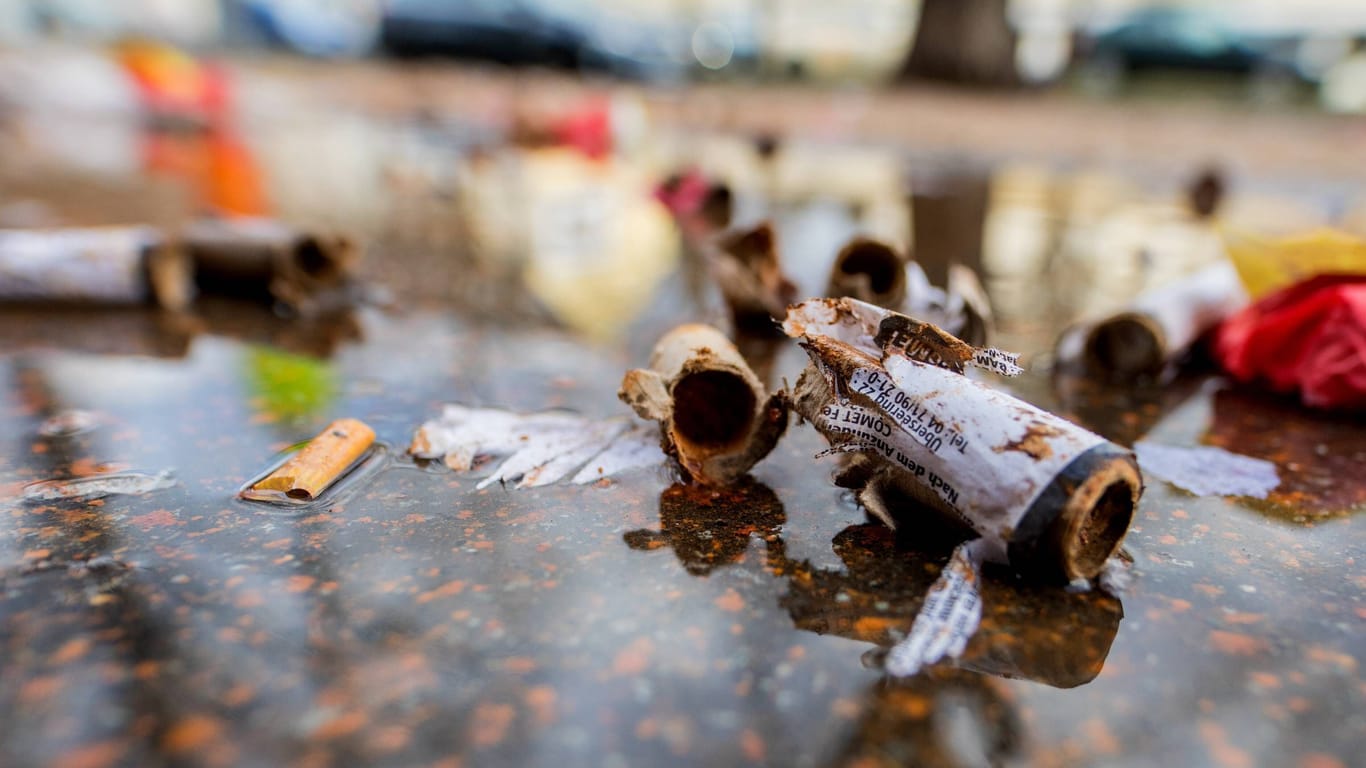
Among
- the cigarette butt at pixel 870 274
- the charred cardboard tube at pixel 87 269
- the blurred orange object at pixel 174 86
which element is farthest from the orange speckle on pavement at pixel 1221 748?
the blurred orange object at pixel 174 86

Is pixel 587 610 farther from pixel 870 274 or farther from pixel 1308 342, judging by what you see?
pixel 1308 342

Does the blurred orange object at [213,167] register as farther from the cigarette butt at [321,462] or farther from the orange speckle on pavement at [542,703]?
the orange speckle on pavement at [542,703]

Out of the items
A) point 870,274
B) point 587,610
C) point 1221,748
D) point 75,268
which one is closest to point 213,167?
point 75,268

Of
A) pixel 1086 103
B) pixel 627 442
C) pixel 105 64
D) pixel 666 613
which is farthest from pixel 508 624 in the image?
pixel 1086 103

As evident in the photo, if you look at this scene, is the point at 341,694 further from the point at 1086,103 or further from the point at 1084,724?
the point at 1086,103

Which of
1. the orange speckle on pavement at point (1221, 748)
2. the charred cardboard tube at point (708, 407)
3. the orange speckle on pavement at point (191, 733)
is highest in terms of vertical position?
the charred cardboard tube at point (708, 407)
